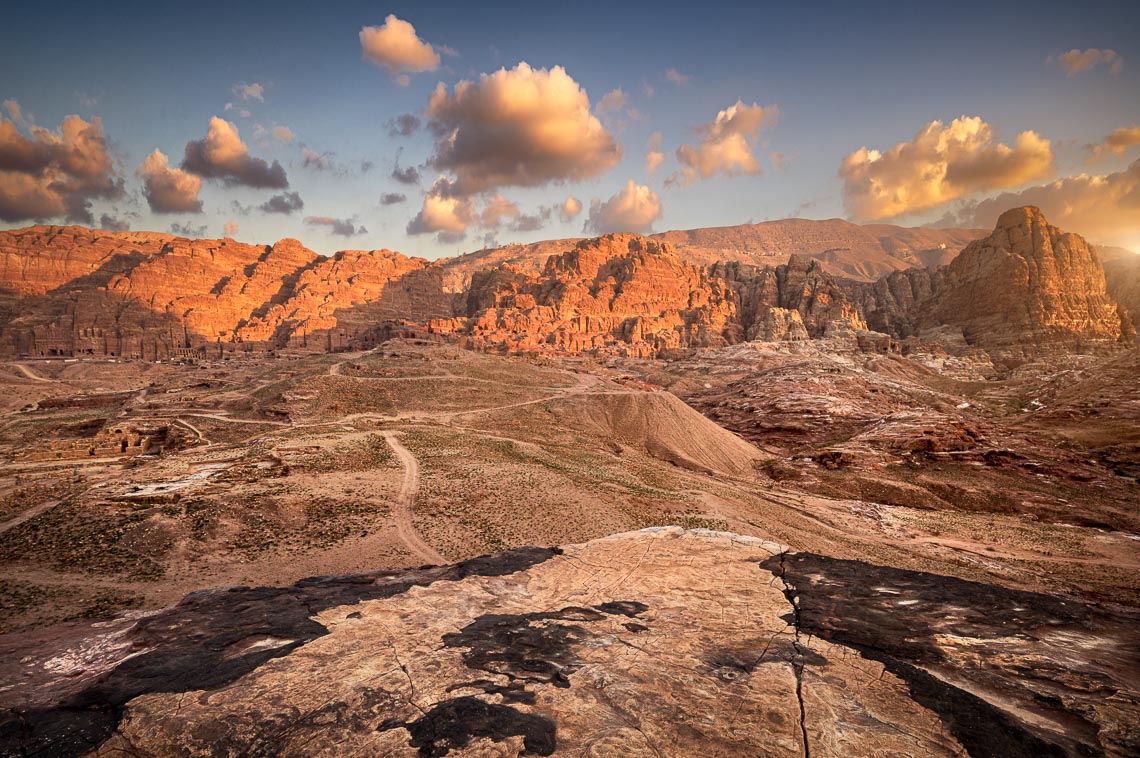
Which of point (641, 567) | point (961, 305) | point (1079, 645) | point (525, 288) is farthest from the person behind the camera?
point (525, 288)

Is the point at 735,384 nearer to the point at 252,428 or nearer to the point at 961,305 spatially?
the point at 252,428

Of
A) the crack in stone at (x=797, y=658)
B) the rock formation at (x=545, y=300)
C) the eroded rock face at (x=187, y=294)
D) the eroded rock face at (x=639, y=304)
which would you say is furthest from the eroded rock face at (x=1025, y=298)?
the eroded rock face at (x=187, y=294)

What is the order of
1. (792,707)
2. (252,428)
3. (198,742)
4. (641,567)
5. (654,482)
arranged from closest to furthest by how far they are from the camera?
(198,742) < (792,707) < (641,567) < (654,482) < (252,428)

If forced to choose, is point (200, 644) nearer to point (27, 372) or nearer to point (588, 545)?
point (588, 545)

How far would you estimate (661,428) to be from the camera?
174ft

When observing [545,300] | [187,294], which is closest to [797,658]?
[545,300]

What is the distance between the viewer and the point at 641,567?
13641mm

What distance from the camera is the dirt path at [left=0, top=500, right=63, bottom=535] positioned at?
19936mm

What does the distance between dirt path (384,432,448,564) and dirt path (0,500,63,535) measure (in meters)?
15.5

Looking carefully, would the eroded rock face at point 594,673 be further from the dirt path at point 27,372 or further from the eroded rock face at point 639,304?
the dirt path at point 27,372

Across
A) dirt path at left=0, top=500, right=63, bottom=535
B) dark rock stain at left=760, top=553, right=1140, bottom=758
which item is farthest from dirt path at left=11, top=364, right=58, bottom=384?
dark rock stain at left=760, top=553, right=1140, bottom=758

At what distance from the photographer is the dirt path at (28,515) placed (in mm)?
19936

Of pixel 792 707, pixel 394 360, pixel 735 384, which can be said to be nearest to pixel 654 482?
pixel 792 707

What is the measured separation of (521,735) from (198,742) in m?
4.12
